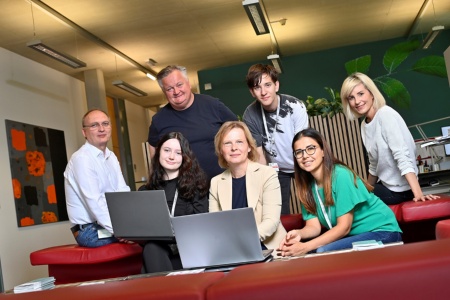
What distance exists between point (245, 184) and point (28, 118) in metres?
6.58

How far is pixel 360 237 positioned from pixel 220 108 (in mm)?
1571

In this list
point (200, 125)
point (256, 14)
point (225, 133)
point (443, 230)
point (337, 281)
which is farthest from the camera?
point (256, 14)

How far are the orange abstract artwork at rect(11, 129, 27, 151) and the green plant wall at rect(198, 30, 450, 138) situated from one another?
15.1 ft

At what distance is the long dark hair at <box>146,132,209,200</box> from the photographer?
11.7ft

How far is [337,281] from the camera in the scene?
1.24m

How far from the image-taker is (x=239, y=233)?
7.72 ft

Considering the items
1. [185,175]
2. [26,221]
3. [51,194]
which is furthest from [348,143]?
[185,175]

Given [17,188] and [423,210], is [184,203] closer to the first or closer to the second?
[423,210]

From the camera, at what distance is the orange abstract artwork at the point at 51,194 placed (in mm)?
9377

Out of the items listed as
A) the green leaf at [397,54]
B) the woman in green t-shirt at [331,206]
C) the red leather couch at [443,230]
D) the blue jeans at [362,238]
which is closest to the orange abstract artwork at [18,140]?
the green leaf at [397,54]

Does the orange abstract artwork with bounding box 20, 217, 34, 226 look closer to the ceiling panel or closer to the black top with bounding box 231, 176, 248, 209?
the ceiling panel

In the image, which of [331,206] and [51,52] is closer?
[331,206]

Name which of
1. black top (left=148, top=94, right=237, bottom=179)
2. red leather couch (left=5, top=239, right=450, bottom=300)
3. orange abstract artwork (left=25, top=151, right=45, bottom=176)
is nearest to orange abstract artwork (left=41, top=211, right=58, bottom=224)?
orange abstract artwork (left=25, top=151, right=45, bottom=176)

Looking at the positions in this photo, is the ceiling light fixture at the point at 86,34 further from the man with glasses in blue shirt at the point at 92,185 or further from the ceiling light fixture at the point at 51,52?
the man with glasses in blue shirt at the point at 92,185
